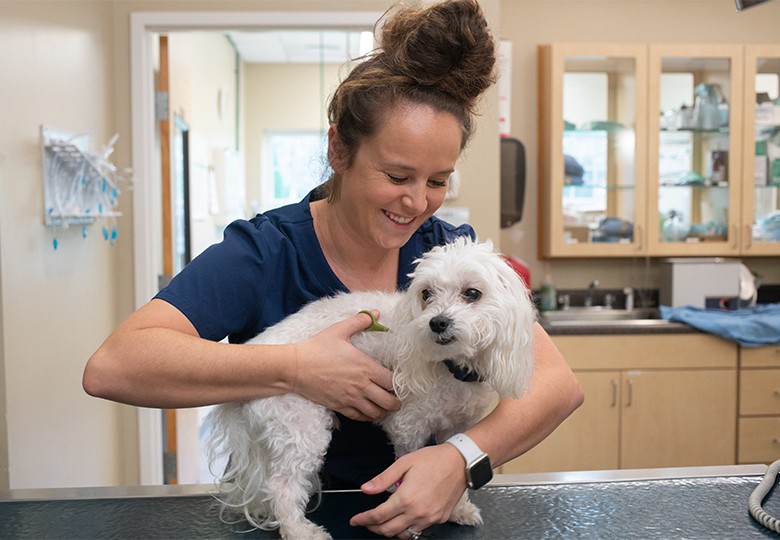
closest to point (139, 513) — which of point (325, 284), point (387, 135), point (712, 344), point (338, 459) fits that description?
point (338, 459)

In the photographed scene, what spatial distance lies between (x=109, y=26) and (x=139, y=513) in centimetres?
246

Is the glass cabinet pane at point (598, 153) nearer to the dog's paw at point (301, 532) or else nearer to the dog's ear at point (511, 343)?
the dog's ear at point (511, 343)

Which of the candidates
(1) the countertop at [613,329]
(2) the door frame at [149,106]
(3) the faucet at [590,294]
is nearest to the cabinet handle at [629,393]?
(1) the countertop at [613,329]

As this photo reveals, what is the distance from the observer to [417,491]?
102 centimetres

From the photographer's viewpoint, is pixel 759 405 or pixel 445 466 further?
pixel 759 405

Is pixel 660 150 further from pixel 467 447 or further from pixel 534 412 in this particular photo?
pixel 467 447

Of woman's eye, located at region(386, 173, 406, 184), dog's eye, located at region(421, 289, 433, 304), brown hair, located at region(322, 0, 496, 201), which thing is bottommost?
dog's eye, located at region(421, 289, 433, 304)

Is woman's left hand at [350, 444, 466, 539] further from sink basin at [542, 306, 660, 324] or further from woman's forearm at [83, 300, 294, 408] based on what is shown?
sink basin at [542, 306, 660, 324]

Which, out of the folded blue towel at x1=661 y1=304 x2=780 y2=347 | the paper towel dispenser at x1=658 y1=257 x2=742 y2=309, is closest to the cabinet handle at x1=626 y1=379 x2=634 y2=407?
the folded blue towel at x1=661 y1=304 x2=780 y2=347

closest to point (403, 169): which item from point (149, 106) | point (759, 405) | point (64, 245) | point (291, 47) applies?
point (64, 245)

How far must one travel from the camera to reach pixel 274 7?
3.11 meters

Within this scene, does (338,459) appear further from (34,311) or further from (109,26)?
(109,26)

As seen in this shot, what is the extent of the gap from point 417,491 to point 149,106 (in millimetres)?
2609

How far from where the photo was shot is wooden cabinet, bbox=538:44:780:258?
13.3ft
